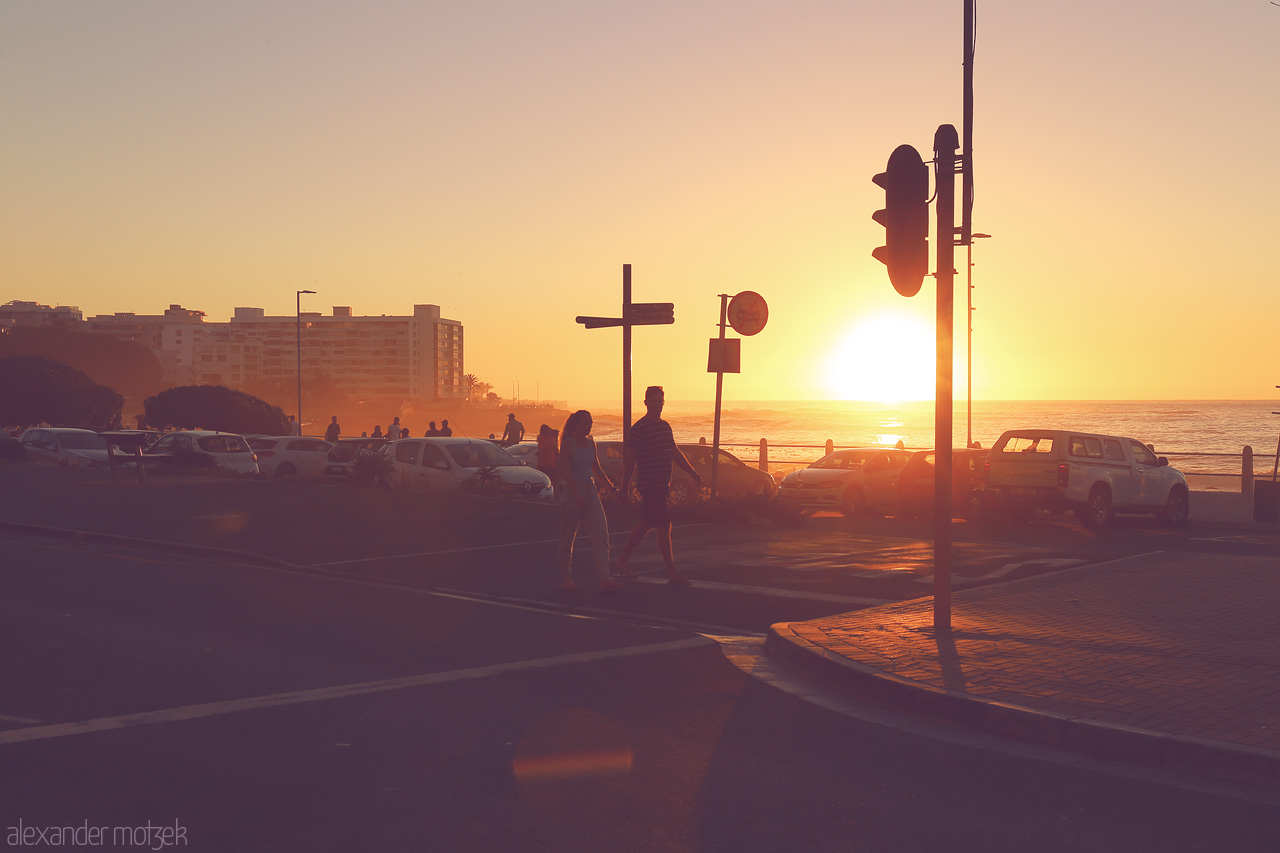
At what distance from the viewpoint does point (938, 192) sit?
797 centimetres

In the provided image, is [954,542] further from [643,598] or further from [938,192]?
[938,192]

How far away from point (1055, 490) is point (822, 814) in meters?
15.9

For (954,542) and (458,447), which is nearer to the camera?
(954,542)

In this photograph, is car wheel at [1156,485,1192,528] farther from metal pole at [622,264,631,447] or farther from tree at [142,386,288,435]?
tree at [142,386,288,435]

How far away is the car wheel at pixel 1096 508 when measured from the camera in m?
19.0

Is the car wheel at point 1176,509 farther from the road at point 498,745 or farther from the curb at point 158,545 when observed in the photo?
the curb at point 158,545

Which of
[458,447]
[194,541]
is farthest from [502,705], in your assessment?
[458,447]

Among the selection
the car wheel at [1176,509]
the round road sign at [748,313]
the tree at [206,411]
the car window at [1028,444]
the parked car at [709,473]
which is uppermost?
the round road sign at [748,313]

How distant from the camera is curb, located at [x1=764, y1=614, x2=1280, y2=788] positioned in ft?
16.1

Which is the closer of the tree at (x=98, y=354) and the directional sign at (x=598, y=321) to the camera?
the directional sign at (x=598, y=321)

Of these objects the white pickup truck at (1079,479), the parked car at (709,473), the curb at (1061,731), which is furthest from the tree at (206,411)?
the curb at (1061,731)

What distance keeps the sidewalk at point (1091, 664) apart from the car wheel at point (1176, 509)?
10.2 metres

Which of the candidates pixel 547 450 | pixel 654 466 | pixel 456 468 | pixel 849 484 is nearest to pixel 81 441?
pixel 456 468

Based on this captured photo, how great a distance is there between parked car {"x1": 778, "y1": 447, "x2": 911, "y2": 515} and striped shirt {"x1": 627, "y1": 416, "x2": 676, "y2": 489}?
1197 centimetres
